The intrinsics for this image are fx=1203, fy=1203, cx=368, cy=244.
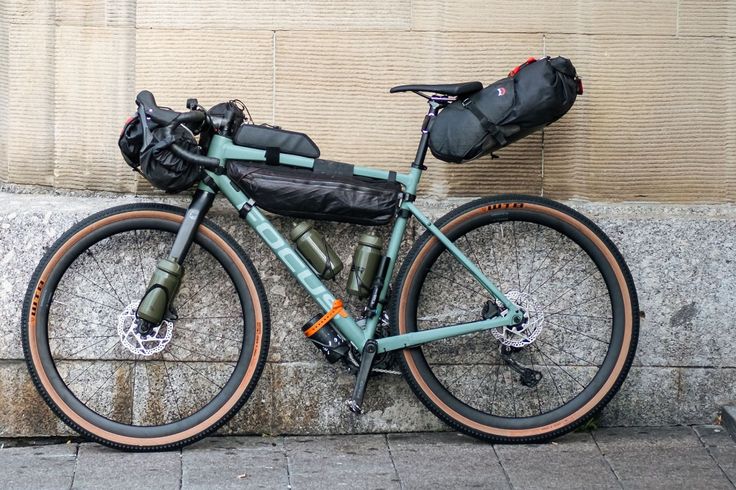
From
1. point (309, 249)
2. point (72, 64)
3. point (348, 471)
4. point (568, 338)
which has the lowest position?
point (348, 471)

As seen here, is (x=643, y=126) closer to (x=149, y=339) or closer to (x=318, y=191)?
(x=318, y=191)

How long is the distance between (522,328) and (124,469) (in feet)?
6.63

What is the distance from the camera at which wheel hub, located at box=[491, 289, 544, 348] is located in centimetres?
593

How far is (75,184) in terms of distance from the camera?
621cm

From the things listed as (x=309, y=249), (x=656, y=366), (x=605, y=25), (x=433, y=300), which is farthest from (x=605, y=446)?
(x=605, y=25)

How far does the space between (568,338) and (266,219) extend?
1.68 m

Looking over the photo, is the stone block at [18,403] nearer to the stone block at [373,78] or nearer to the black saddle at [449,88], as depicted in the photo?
the stone block at [373,78]

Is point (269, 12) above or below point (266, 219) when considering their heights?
above

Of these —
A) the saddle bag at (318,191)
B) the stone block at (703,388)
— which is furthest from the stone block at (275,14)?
the stone block at (703,388)

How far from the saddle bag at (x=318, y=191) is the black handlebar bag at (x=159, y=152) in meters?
0.21

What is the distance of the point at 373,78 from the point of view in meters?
6.13

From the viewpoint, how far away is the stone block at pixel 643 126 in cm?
614

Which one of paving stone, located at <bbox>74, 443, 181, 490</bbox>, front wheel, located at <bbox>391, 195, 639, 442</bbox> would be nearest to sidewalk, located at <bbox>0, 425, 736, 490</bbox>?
paving stone, located at <bbox>74, 443, 181, 490</bbox>

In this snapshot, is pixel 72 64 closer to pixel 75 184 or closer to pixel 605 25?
pixel 75 184
